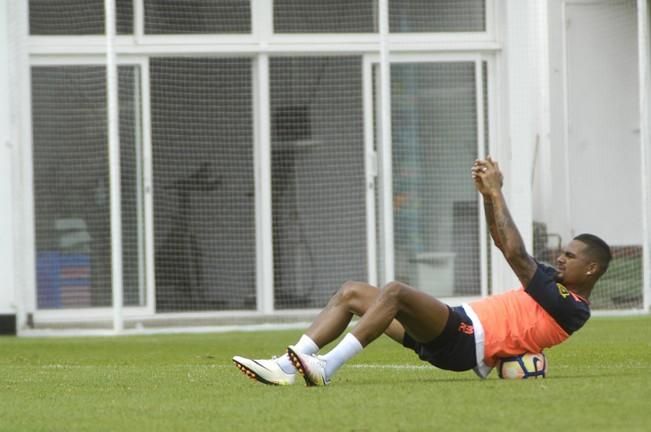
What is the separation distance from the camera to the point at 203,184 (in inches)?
710

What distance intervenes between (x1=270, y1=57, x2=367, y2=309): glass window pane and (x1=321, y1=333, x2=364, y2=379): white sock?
9.67m

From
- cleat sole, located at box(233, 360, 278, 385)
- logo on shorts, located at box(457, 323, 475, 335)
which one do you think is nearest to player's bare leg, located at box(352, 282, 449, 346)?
logo on shorts, located at box(457, 323, 475, 335)

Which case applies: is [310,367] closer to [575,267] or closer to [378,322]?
[378,322]

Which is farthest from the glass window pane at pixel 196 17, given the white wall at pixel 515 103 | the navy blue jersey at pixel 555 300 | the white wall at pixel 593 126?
the navy blue jersey at pixel 555 300

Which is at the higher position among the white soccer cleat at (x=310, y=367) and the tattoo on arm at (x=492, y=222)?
the tattoo on arm at (x=492, y=222)

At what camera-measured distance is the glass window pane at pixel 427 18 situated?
18.5 m

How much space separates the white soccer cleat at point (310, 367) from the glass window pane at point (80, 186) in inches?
377

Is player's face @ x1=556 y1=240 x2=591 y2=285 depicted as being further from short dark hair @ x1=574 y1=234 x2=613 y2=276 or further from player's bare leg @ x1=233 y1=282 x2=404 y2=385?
player's bare leg @ x1=233 y1=282 x2=404 y2=385

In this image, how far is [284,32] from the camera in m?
18.1

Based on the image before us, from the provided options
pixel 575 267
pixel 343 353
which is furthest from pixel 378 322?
pixel 575 267

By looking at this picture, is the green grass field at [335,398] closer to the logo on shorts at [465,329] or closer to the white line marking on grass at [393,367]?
the white line marking on grass at [393,367]

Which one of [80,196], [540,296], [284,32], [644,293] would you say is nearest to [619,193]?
[644,293]

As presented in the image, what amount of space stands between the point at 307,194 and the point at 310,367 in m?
9.87

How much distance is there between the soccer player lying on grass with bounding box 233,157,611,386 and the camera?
8477mm
